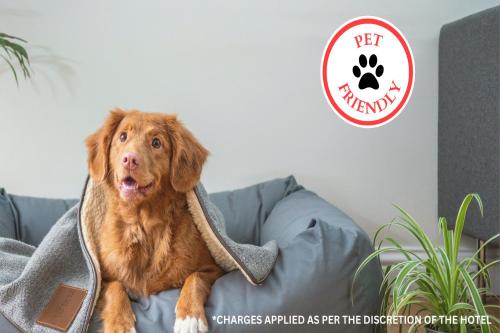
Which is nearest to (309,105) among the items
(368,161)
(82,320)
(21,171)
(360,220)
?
(368,161)

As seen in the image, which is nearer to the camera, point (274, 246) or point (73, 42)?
point (274, 246)

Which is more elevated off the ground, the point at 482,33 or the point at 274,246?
the point at 482,33

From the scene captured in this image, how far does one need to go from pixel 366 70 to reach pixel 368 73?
0.7 inches

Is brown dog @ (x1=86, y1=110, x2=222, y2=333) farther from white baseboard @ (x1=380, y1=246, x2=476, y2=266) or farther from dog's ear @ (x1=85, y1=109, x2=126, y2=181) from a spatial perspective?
white baseboard @ (x1=380, y1=246, x2=476, y2=266)

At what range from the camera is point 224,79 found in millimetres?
2854

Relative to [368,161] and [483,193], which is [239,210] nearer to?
[368,161]

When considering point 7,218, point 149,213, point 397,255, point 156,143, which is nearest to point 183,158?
point 156,143

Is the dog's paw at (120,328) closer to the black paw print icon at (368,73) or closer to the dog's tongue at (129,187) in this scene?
the dog's tongue at (129,187)

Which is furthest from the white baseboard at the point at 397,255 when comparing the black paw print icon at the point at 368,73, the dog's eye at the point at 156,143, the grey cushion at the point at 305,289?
the dog's eye at the point at 156,143

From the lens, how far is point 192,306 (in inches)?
62.8

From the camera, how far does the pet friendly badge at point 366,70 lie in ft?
9.36

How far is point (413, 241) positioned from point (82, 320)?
→ 1887mm

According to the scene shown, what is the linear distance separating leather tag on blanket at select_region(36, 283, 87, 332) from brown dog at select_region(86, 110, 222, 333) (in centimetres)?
8

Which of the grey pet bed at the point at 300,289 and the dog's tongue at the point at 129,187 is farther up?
the dog's tongue at the point at 129,187
